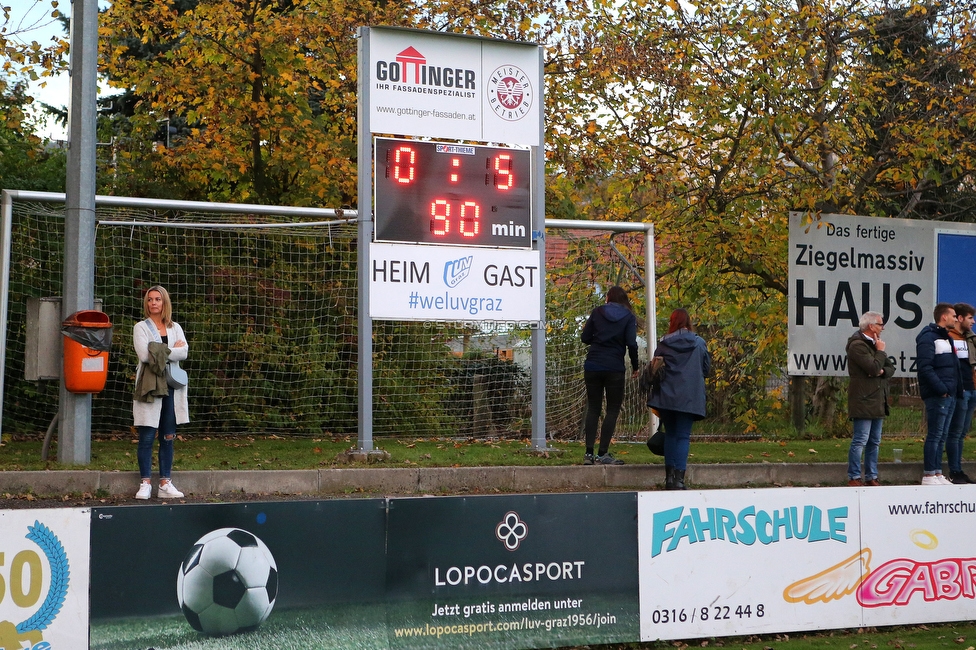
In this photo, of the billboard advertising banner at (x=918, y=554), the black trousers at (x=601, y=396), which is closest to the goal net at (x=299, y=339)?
the black trousers at (x=601, y=396)

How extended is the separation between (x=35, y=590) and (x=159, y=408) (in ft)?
9.90

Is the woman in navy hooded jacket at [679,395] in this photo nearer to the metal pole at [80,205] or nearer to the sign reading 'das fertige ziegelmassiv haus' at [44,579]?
the metal pole at [80,205]

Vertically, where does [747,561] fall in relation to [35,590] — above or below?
below

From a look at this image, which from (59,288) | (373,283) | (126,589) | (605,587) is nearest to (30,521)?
(126,589)

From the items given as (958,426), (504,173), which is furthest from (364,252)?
(958,426)

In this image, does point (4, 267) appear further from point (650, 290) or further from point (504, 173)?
point (650, 290)

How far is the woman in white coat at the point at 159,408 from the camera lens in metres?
8.63

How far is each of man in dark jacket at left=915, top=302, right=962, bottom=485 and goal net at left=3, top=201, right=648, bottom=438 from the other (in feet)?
13.0

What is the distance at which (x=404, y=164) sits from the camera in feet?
34.9

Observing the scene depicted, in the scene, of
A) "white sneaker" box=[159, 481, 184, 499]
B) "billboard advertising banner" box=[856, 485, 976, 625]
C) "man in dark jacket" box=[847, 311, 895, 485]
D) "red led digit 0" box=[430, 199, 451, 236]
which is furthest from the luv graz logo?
"billboard advertising banner" box=[856, 485, 976, 625]

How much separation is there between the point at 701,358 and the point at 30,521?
243 inches

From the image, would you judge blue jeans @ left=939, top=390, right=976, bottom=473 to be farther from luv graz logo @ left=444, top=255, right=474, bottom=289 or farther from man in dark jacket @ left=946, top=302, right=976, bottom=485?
luv graz logo @ left=444, top=255, right=474, bottom=289

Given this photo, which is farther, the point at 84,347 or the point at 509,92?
the point at 509,92

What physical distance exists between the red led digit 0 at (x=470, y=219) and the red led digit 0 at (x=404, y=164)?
2.07ft
